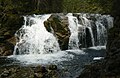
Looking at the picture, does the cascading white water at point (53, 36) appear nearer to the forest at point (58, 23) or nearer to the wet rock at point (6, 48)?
the wet rock at point (6, 48)

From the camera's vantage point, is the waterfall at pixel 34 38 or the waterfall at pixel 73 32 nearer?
the waterfall at pixel 34 38

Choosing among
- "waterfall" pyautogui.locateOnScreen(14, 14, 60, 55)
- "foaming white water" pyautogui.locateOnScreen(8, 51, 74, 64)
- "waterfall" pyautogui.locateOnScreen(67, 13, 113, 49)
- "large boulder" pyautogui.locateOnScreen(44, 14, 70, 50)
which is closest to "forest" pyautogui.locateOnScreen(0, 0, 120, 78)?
"large boulder" pyautogui.locateOnScreen(44, 14, 70, 50)

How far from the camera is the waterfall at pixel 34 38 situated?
24547 millimetres

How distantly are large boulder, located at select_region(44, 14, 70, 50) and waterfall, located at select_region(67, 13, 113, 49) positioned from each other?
526 mm

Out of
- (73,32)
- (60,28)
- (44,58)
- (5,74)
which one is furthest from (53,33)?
(5,74)

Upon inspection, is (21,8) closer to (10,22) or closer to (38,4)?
(38,4)

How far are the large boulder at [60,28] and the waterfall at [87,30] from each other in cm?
53

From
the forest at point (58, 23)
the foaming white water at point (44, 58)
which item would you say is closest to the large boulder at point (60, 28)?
the forest at point (58, 23)

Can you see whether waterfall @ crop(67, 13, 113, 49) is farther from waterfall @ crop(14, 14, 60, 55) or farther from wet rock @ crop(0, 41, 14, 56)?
wet rock @ crop(0, 41, 14, 56)

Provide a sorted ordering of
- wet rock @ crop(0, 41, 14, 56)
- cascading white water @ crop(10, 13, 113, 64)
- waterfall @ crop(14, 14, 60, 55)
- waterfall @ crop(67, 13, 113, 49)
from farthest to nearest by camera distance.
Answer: waterfall @ crop(67, 13, 113, 49) < waterfall @ crop(14, 14, 60, 55) < cascading white water @ crop(10, 13, 113, 64) < wet rock @ crop(0, 41, 14, 56)

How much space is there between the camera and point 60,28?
25.9m

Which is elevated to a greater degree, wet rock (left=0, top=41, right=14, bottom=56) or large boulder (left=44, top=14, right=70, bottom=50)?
large boulder (left=44, top=14, right=70, bottom=50)

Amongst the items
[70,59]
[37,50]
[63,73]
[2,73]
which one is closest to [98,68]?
[63,73]

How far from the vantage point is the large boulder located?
989 inches
